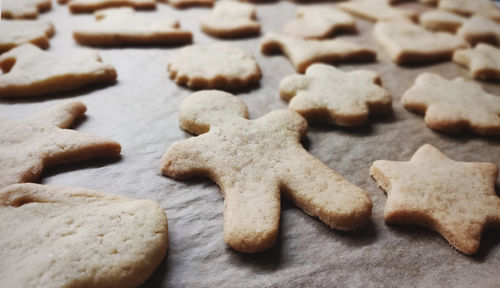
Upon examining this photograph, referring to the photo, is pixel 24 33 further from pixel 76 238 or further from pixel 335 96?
pixel 335 96

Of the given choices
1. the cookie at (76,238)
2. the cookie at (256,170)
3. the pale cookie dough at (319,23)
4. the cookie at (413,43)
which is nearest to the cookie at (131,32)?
the pale cookie dough at (319,23)

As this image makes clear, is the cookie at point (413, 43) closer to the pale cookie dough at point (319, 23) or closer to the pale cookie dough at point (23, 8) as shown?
the pale cookie dough at point (319, 23)

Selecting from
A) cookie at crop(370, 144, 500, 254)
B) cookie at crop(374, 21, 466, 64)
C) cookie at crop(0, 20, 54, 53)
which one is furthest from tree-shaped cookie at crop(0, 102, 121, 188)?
cookie at crop(374, 21, 466, 64)

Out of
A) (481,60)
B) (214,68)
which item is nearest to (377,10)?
(481,60)

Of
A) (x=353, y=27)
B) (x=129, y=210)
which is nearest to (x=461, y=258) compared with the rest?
(x=129, y=210)

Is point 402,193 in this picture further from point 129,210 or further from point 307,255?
point 129,210

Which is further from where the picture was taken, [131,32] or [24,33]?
[131,32]

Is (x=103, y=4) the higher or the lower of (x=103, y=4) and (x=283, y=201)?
the higher

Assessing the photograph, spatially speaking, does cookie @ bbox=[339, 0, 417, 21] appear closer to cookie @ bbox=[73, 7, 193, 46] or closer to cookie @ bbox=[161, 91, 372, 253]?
cookie @ bbox=[73, 7, 193, 46]
